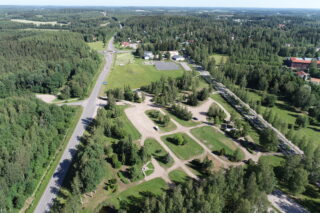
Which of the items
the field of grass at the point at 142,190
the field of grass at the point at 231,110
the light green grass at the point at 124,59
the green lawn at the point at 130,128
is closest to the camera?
the field of grass at the point at 142,190

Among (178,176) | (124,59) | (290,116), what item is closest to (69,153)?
(178,176)

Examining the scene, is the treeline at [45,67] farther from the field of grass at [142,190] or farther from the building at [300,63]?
the building at [300,63]

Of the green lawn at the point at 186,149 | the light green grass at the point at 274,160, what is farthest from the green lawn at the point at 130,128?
the light green grass at the point at 274,160

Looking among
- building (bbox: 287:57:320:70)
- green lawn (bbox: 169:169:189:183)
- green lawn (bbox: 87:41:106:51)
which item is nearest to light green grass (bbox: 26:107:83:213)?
green lawn (bbox: 169:169:189:183)

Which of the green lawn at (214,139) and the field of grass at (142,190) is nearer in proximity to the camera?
the field of grass at (142,190)

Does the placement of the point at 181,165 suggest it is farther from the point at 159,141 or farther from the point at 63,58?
the point at 63,58

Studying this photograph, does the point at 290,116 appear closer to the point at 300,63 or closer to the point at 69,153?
the point at 69,153
